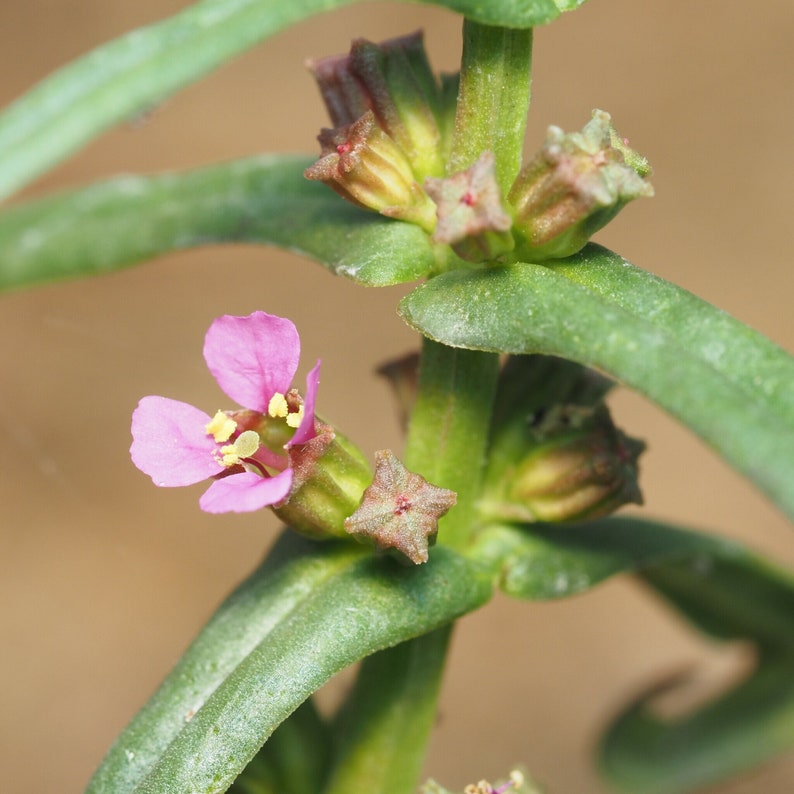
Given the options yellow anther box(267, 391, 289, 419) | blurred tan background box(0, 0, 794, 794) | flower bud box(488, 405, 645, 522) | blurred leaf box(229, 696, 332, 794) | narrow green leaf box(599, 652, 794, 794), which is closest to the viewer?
yellow anther box(267, 391, 289, 419)

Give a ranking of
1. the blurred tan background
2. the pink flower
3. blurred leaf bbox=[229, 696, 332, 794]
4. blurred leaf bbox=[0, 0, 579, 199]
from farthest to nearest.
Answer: the blurred tan background
blurred leaf bbox=[229, 696, 332, 794]
the pink flower
blurred leaf bbox=[0, 0, 579, 199]

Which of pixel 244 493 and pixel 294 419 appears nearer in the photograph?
pixel 244 493

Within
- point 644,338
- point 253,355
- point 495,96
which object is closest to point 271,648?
point 253,355

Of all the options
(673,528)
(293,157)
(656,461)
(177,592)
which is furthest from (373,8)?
(673,528)

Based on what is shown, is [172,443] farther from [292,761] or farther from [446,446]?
[292,761]

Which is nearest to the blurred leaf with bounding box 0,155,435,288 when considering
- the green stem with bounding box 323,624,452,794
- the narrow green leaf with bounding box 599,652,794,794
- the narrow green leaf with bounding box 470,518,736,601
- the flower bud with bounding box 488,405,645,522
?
the flower bud with bounding box 488,405,645,522

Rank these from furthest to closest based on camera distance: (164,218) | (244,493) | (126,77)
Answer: (164,218) → (244,493) → (126,77)

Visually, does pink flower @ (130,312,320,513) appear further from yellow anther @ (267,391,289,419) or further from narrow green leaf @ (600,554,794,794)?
narrow green leaf @ (600,554,794,794)
